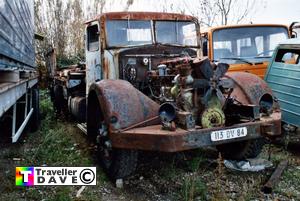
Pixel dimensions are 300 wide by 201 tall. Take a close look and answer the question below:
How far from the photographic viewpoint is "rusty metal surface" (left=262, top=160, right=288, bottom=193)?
356 centimetres

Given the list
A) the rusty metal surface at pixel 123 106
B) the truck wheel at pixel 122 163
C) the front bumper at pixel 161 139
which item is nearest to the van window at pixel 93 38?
the rusty metal surface at pixel 123 106

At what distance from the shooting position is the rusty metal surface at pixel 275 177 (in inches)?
140

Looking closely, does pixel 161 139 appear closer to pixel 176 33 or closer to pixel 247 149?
pixel 247 149

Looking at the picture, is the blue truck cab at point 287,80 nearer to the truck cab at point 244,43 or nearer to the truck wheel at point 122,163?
the truck cab at point 244,43

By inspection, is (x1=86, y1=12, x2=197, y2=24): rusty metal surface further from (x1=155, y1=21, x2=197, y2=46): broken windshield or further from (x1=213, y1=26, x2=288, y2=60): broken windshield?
(x1=213, y1=26, x2=288, y2=60): broken windshield

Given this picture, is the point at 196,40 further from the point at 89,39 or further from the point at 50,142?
the point at 50,142

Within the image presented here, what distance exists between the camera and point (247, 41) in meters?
6.75

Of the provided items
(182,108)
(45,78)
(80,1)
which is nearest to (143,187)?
(182,108)

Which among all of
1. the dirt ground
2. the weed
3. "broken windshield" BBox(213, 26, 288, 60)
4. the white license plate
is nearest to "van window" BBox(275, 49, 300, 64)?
"broken windshield" BBox(213, 26, 288, 60)

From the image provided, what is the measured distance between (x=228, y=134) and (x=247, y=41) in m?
3.71

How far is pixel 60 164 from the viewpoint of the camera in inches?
169

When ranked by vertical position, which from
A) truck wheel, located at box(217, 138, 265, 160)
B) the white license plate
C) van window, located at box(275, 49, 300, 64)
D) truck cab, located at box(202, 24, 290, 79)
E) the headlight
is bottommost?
truck wheel, located at box(217, 138, 265, 160)

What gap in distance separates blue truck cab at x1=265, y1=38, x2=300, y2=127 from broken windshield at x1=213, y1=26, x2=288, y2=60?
0.94 m

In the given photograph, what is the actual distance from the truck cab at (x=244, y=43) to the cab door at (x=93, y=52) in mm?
2349
